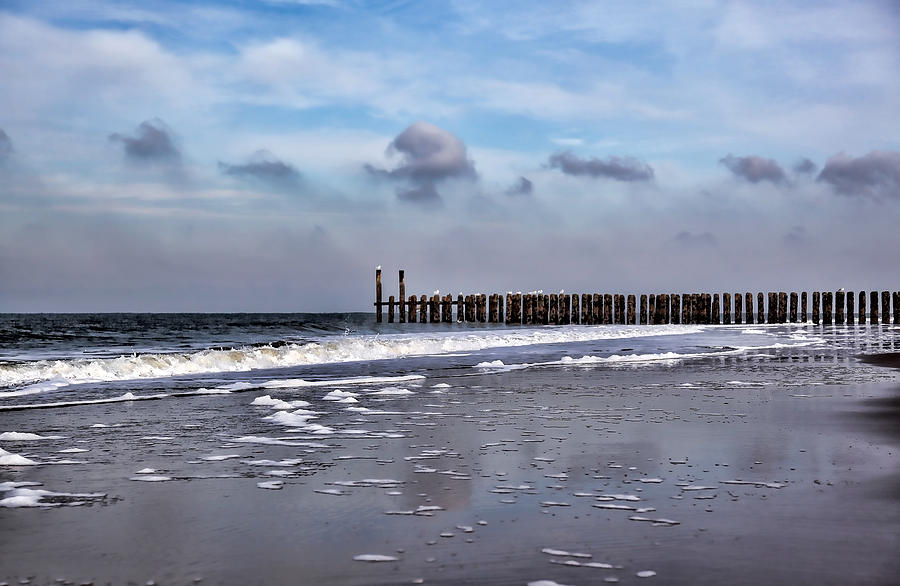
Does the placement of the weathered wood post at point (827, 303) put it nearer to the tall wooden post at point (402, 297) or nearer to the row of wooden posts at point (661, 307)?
the row of wooden posts at point (661, 307)

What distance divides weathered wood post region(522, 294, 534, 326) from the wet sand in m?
43.2

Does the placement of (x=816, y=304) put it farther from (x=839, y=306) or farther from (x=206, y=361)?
(x=206, y=361)

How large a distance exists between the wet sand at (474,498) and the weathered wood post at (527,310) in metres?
43.2

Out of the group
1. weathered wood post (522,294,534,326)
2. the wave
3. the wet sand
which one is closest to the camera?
the wet sand

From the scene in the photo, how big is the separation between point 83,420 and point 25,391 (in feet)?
11.7

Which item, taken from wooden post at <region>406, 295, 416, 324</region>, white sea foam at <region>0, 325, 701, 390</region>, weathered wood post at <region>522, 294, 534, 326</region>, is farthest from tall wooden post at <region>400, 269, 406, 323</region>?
white sea foam at <region>0, 325, 701, 390</region>

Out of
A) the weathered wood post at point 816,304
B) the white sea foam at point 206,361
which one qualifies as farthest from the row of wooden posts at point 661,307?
the white sea foam at point 206,361

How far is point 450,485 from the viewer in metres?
4.48

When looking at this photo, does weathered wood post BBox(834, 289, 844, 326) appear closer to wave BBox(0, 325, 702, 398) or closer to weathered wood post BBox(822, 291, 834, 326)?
weathered wood post BBox(822, 291, 834, 326)

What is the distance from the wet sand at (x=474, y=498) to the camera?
3.05 meters

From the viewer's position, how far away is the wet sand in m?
3.05

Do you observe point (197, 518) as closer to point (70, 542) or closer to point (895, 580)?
point (70, 542)

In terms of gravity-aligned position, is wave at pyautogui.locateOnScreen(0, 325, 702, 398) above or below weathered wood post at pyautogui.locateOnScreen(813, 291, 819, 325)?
below

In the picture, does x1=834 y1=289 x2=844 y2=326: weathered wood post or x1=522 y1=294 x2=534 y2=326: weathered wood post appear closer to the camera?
x1=834 y1=289 x2=844 y2=326: weathered wood post
